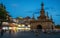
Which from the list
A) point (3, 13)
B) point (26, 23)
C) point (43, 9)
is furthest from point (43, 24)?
point (3, 13)

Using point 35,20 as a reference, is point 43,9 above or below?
above

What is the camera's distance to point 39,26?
104250mm

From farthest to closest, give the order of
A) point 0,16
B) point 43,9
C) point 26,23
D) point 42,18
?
1. point 26,23
2. point 43,9
3. point 42,18
4. point 0,16

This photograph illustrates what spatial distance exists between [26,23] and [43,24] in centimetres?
2531

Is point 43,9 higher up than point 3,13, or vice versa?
point 43,9

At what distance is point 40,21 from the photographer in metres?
99.8

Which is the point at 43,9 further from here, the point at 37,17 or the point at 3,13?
the point at 3,13

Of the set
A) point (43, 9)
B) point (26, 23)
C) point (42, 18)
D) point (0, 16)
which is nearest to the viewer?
point (0, 16)

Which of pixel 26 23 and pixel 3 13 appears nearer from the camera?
pixel 3 13

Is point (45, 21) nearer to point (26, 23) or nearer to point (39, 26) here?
point (39, 26)

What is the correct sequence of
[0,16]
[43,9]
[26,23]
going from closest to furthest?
[0,16] → [43,9] → [26,23]

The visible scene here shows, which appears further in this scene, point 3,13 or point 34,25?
point 34,25

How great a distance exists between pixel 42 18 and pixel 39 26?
28.3 ft

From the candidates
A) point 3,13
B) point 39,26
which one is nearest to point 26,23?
point 39,26
